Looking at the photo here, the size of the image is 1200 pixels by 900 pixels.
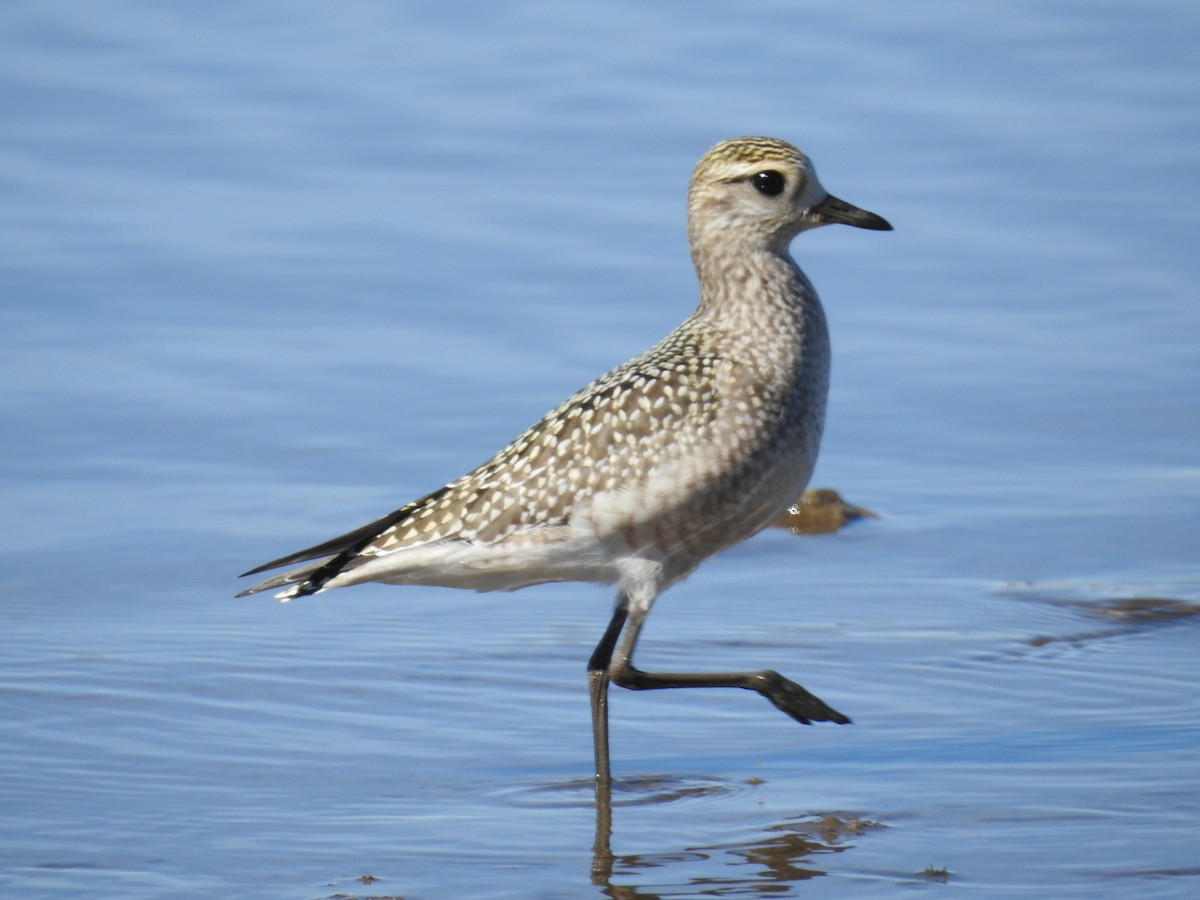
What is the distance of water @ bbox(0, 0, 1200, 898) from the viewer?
641cm

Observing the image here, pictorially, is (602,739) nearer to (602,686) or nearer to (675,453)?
(602,686)

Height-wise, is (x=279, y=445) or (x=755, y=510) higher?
(x=279, y=445)

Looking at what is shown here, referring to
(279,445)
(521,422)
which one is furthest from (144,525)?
(521,422)

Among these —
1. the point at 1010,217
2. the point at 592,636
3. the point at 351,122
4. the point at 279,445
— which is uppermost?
the point at 351,122

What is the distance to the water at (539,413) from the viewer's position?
641 centimetres

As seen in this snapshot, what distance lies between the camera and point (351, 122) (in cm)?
1428

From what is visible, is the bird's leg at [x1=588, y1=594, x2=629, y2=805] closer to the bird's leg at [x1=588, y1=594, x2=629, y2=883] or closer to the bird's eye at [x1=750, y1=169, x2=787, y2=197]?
the bird's leg at [x1=588, y1=594, x2=629, y2=883]

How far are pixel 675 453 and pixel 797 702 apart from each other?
857 mm

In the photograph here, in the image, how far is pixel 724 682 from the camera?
278 inches

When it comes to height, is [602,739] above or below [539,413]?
below

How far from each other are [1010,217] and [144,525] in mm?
5720

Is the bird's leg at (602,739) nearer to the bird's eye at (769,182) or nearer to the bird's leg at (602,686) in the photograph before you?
the bird's leg at (602,686)

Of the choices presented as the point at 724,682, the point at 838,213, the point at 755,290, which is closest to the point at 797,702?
the point at 724,682

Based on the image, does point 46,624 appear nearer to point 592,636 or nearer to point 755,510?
point 592,636
